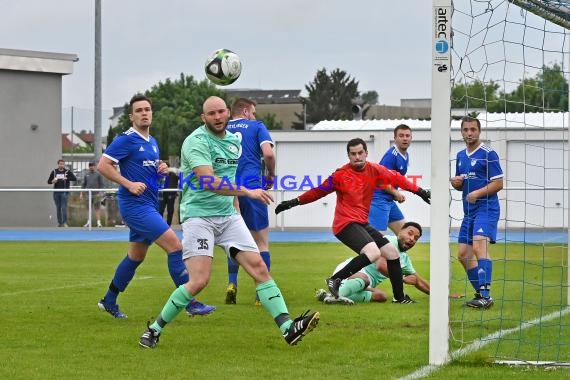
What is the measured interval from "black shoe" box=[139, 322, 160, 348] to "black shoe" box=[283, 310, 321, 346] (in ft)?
3.44

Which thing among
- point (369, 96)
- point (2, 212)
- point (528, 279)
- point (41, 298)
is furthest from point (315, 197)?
point (369, 96)

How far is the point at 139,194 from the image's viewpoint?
35.8 feet

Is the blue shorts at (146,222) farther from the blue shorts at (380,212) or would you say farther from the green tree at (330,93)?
the green tree at (330,93)

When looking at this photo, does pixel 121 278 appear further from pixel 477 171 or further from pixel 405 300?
pixel 477 171

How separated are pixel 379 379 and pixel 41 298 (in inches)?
262

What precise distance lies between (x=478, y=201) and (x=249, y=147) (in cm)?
254

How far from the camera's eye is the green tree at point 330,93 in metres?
117

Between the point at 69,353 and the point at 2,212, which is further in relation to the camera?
the point at 2,212

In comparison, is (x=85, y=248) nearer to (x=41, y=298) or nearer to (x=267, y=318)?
(x=41, y=298)

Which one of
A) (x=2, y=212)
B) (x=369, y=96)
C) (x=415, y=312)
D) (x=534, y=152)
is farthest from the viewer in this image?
(x=369, y=96)

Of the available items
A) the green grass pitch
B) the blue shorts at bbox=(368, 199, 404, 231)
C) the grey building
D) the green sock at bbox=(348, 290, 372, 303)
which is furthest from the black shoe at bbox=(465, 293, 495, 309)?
the grey building

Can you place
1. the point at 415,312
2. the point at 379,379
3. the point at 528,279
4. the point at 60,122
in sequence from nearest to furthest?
1. the point at 379,379
2. the point at 415,312
3. the point at 528,279
4. the point at 60,122

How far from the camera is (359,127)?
136 feet

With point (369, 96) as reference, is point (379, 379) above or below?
below
